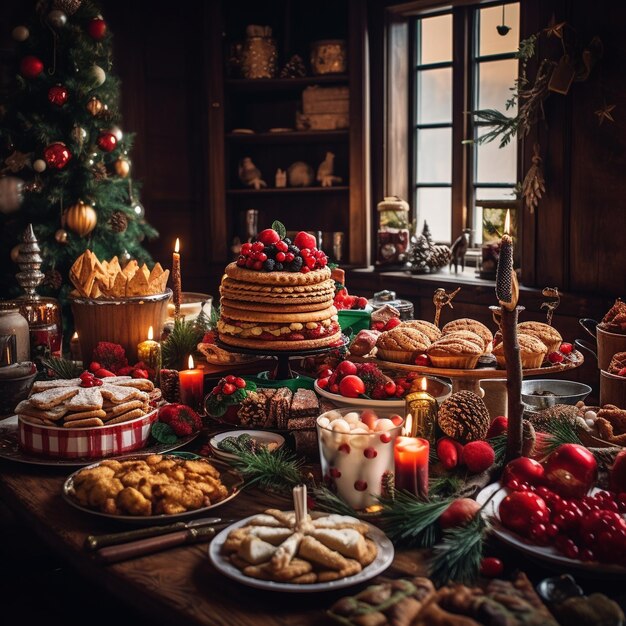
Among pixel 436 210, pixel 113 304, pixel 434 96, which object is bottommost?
pixel 113 304

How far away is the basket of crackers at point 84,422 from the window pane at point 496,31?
12.2 ft

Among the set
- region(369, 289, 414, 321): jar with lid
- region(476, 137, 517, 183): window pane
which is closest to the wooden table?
region(369, 289, 414, 321): jar with lid

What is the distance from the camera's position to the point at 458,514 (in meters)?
1.39

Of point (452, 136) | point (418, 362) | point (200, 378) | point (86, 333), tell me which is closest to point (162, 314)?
point (86, 333)

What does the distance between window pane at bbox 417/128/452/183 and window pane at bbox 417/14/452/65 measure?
1.45ft

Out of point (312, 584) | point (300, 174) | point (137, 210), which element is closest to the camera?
point (312, 584)

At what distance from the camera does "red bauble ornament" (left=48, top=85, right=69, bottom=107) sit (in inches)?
171

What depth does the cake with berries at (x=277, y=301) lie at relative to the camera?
2.16 meters

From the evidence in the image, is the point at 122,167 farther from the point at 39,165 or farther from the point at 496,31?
the point at 496,31

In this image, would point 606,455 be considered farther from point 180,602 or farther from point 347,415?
point 180,602

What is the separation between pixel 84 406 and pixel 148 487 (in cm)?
38

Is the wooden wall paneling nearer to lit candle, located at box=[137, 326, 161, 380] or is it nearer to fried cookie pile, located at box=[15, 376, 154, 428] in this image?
lit candle, located at box=[137, 326, 161, 380]

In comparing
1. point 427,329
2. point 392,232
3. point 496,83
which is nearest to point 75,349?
point 427,329

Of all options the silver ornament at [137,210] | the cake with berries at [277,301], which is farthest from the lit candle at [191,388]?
the silver ornament at [137,210]
